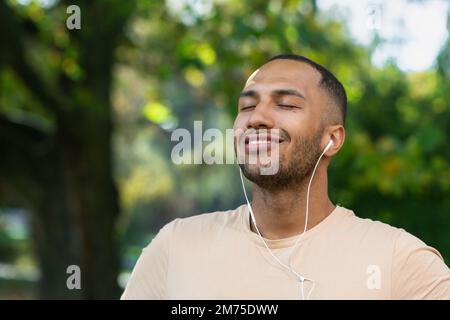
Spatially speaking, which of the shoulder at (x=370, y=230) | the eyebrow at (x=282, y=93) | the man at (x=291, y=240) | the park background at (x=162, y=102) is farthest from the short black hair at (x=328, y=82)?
the park background at (x=162, y=102)

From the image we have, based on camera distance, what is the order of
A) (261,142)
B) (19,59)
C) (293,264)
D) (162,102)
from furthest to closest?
1. (162,102)
2. (19,59)
3. (261,142)
4. (293,264)

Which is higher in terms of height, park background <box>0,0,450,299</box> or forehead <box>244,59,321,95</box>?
park background <box>0,0,450,299</box>

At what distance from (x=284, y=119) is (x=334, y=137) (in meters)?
A: 0.26

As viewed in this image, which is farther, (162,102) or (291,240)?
(162,102)

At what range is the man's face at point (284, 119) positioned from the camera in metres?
2.56

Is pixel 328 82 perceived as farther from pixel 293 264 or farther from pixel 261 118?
pixel 293 264

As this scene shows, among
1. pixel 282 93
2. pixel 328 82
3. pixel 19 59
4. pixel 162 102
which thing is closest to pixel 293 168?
pixel 282 93

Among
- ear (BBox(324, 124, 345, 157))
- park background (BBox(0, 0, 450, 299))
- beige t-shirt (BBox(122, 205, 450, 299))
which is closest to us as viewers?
beige t-shirt (BBox(122, 205, 450, 299))

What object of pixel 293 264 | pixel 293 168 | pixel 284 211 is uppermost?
pixel 293 168

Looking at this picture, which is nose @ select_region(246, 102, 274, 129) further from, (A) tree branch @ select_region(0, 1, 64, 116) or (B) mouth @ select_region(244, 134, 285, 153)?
(A) tree branch @ select_region(0, 1, 64, 116)

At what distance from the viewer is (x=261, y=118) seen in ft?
8.48

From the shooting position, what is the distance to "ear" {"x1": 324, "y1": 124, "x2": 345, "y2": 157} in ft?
9.05

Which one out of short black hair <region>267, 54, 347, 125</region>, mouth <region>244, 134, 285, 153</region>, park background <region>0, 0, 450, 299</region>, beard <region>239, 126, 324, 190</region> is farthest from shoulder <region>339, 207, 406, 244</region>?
park background <region>0, 0, 450, 299</region>

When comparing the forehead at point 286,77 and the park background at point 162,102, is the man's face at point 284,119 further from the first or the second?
the park background at point 162,102
